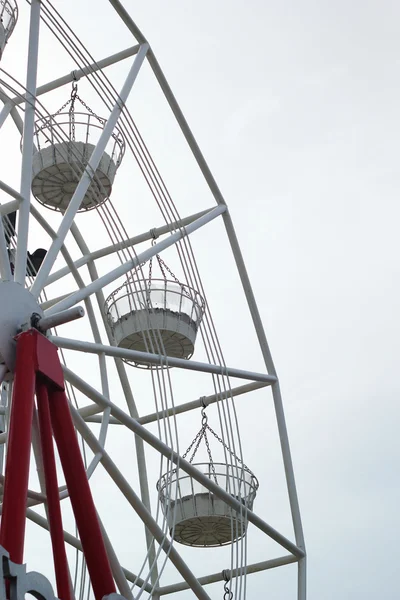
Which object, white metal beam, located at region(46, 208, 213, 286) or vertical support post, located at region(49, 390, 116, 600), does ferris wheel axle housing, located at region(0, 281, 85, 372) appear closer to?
vertical support post, located at region(49, 390, 116, 600)

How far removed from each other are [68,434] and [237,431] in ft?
12.6

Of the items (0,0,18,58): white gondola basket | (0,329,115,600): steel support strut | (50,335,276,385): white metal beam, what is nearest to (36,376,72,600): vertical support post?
(0,329,115,600): steel support strut

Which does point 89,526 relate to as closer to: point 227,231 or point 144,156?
point 144,156

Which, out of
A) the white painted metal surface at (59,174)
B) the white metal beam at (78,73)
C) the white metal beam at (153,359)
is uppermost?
the white metal beam at (78,73)

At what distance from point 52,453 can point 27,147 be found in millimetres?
3559

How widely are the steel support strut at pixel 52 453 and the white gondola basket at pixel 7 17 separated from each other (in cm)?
646

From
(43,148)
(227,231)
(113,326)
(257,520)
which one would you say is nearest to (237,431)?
(257,520)

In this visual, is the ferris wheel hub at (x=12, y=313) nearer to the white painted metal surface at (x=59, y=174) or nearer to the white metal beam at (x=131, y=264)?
the white metal beam at (x=131, y=264)

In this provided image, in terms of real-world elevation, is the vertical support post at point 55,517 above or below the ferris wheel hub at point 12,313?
below

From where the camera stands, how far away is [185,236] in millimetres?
15328

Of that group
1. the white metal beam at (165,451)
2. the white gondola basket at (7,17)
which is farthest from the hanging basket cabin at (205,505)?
the white gondola basket at (7,17)

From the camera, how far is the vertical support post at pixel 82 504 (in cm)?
1051

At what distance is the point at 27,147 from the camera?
495 inches

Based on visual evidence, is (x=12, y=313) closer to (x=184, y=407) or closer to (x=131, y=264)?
(x=131, y=264)
